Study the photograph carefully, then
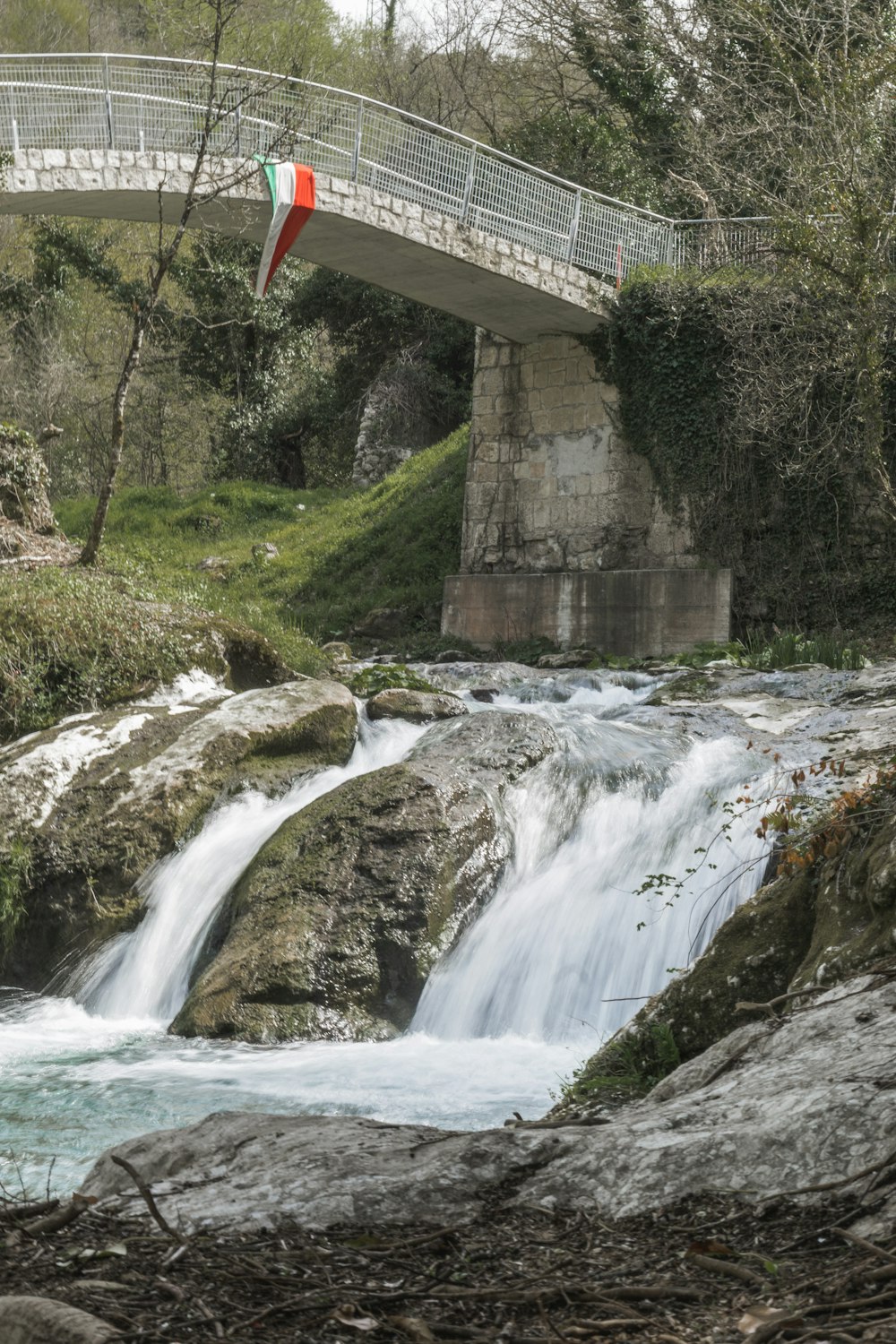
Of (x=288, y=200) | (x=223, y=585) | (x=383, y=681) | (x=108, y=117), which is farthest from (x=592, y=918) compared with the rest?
(x=223, y=585)

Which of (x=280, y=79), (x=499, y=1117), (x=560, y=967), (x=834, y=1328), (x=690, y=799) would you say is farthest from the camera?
(x=280, y=79)

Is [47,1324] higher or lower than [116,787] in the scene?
higher

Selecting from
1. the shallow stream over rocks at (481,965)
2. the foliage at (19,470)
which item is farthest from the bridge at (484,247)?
the shallow stream over rocks at (481,965)

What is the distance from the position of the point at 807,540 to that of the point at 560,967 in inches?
466

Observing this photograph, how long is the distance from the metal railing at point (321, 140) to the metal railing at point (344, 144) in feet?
0.05

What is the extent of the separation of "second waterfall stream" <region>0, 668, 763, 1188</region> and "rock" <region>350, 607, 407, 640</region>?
1021 centimetres

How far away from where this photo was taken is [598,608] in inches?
756

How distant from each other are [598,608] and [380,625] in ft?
11.2

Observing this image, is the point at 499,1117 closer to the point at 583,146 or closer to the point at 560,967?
the point at 560,967

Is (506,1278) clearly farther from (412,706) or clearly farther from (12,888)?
(412,706)

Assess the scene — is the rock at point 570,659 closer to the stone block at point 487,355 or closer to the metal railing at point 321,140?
the stone block at point 487,355

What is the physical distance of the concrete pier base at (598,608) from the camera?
18.4m

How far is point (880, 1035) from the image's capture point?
331 centimetres

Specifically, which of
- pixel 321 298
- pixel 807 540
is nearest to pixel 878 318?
pixel 807 540
